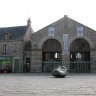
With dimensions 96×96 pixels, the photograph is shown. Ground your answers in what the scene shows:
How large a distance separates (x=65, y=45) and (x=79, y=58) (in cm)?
538

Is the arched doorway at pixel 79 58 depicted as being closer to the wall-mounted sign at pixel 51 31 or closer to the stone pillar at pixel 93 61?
the stone pillar at pixel 93 61

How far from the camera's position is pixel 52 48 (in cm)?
6266

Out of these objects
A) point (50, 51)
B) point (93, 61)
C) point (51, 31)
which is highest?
point (51, 31)

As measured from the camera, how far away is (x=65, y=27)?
61.0 m

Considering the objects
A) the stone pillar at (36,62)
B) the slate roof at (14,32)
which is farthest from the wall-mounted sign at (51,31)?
the slate roof at (14,32)

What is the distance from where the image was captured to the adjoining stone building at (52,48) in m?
60.1

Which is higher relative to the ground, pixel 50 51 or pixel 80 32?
pixel 80 32

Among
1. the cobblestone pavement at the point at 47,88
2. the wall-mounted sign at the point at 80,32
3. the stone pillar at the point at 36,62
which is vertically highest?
the wall-mounted sign at the point at 80,32

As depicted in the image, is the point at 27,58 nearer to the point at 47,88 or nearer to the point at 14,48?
the point at 14,48

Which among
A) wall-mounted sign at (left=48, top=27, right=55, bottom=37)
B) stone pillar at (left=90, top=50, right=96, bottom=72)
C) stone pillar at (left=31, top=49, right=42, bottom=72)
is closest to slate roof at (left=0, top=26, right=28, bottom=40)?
stone pillar at (left=31, top=49, right=42, bottom=72)

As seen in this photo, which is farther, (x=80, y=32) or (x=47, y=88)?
(x=80, y=32)

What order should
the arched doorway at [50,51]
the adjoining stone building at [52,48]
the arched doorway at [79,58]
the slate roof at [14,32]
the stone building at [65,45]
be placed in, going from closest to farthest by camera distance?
the stone building at [65,45]
the adjoining stone building at [52,48]
the arched doorway at [79,58]
the arched doorway at [50,51]
the slate roof at [14,32]

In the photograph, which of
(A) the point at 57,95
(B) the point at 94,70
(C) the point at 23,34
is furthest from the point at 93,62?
(A) the point at 57,95

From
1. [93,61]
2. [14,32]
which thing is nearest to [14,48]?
[14,32]
